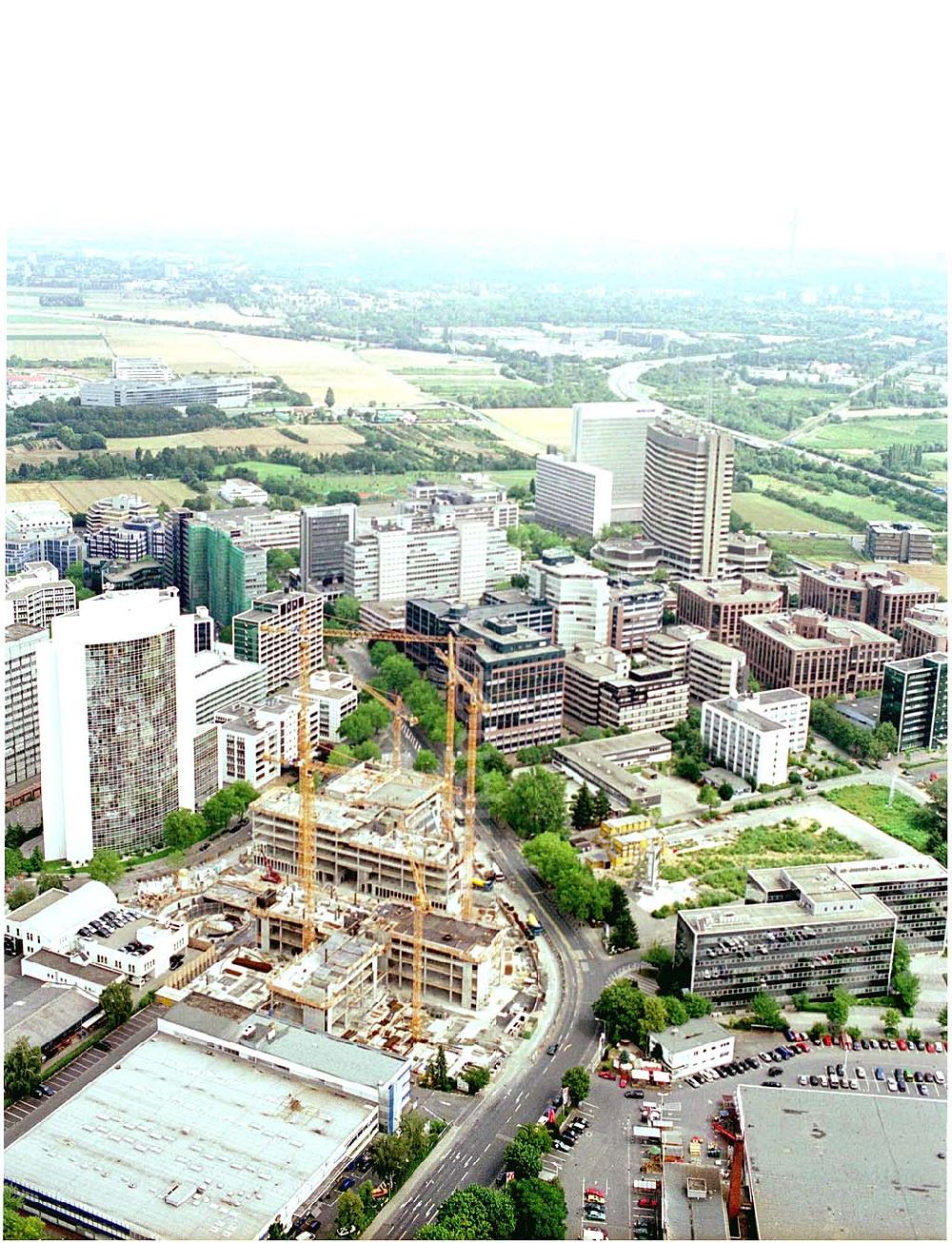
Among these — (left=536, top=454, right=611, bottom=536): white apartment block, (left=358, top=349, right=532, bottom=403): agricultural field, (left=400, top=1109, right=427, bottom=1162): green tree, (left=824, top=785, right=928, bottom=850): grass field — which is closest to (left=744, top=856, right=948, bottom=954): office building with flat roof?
(left=824, top=785, right=928, bottom=850): grass field

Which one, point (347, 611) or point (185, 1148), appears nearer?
point (185, 1148)

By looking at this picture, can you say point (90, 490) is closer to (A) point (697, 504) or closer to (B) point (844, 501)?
(A) point (697, 504)

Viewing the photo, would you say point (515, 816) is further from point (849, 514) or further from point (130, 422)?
point (130, 422)

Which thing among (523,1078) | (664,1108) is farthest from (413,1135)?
(664,1108)

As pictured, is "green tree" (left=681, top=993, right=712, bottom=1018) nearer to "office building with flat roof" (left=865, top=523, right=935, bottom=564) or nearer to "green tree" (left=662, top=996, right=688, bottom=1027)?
"green tree" (left=662, top=996, right=688, bottom=1027)

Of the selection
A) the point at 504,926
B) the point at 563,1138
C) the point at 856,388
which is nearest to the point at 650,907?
the point at 504,926

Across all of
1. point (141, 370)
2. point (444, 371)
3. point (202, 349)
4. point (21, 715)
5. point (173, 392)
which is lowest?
point (21, 715)
